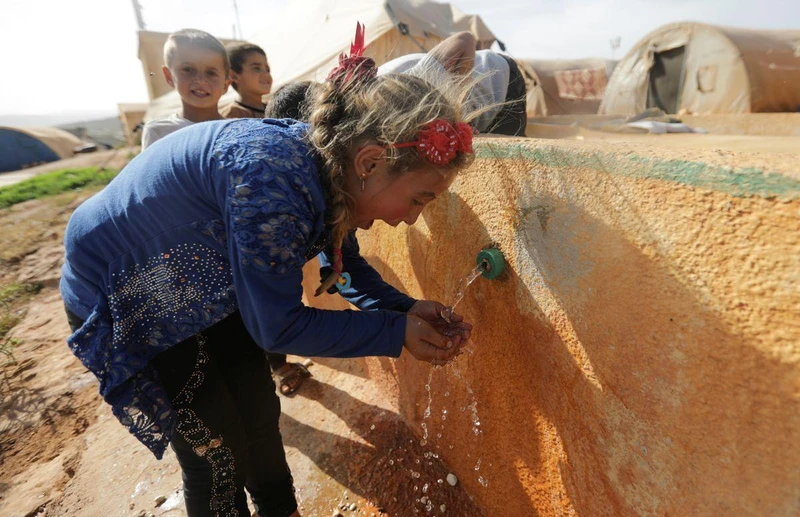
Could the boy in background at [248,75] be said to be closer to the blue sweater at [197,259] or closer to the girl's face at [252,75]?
the girl's face at [252,75]

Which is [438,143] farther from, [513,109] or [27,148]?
[27,148]

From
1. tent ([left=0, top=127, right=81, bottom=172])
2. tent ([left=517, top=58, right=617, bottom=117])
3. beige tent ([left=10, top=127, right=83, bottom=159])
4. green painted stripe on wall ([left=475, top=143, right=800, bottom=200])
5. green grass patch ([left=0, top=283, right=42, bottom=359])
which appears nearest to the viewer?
green painted stripe on wall ([left=475, top=143, right=800, bottom=200])

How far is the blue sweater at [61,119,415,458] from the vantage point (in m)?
0.93

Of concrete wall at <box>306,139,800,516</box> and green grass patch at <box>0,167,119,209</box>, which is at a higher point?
concrete wall at <box>306,139,800,516</box>

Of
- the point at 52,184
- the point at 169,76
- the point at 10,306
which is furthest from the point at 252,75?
the point at 52,184

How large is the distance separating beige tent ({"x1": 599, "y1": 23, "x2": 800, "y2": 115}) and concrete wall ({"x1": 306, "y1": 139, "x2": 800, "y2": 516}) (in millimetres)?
6492

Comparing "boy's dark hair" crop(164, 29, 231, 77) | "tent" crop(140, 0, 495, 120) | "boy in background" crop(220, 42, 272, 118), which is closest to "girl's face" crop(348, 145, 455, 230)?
"boy's dark hair" crop(164, 29, 231, 77)

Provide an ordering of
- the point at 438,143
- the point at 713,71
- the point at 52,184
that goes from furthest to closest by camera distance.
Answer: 1. the point at 52,184
2. the point at 713,71
3. the point at 438,143

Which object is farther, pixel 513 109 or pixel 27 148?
pixel 27 148

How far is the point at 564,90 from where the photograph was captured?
35.0 ft

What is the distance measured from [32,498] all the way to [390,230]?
7.15 ft

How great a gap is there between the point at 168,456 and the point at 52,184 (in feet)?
32.0

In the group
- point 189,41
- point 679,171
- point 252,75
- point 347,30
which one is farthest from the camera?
point 347,30

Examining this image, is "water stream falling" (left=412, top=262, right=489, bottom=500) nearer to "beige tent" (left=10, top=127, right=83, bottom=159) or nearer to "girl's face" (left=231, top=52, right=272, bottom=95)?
"girl's face" (left=231, top=52, right=272, bottom=95)
